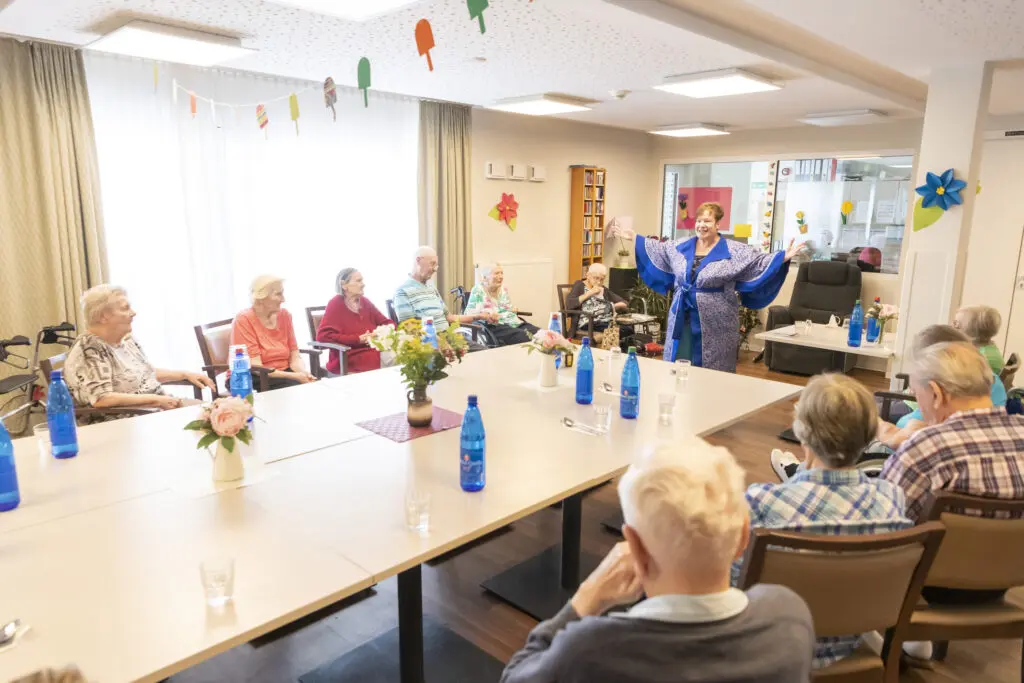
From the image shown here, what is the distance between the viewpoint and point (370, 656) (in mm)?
2287

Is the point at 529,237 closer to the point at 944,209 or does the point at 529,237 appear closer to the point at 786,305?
the point at 786,305

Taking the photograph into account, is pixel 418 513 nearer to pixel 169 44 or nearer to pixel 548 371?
pixel 548 371

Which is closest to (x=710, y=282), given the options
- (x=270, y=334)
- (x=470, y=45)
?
(x=470, y=45)

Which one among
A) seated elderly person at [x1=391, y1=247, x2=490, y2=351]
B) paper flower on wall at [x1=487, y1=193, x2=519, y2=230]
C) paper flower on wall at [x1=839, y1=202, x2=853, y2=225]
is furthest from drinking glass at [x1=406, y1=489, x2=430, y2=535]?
paper flower on wall at [x1=839, y1=202, x2=853, y2=225]

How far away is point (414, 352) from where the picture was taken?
235 centimetres

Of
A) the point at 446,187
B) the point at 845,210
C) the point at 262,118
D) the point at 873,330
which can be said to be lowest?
the point at 873,330

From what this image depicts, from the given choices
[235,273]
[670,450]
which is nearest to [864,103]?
[235,273]

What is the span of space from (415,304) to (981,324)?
335cm

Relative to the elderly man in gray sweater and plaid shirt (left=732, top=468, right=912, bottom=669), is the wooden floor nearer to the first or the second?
plaid shirt (left=732, top=468, right=912, bottom=669)

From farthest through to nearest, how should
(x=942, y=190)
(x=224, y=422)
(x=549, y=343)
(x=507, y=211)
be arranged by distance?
(x=507, y=211) → (x=942, y=190) → (x=549, y=343) → (x=224, y=422)

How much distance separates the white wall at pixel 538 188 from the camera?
6680 mm

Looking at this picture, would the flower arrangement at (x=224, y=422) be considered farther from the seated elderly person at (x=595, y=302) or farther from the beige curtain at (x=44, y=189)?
the seated elderly person at (x=595, y=302)

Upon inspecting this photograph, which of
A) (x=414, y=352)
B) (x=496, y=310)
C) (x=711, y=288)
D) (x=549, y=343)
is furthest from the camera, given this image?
(x=496, y=310)

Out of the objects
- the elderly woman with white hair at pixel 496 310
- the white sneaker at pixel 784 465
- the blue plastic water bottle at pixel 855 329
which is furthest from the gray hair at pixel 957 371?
the elderly woman with white hair at pixel 496 310
